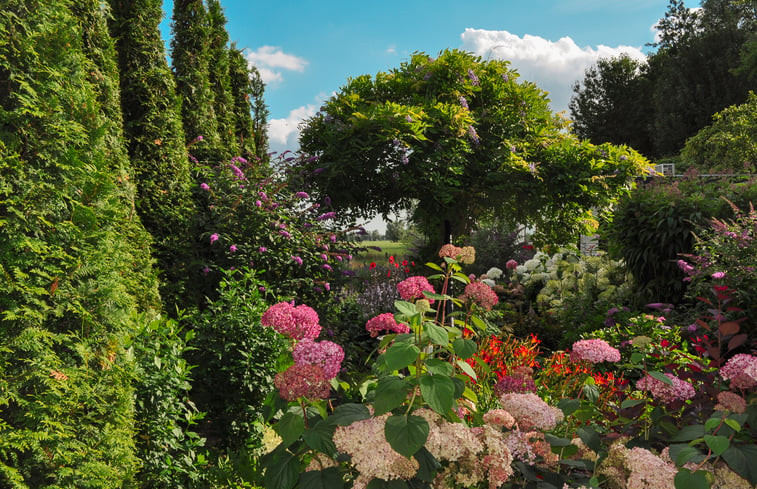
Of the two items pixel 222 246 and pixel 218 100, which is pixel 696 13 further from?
pixel 222 246

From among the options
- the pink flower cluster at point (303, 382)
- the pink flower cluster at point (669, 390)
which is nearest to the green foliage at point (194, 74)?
the pink flower cluster at point (303, 382)

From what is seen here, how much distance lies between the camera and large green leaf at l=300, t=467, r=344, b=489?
1479 millimetres

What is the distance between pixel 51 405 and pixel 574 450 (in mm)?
2269

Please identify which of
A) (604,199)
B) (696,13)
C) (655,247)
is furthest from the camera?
(696,13)

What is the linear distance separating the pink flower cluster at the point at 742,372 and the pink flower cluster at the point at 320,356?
58.3 inches

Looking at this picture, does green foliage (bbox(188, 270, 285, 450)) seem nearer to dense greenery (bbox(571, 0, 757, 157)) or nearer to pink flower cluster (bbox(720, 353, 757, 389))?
pink flower cluster (bbox(720, 353, 757, 389))

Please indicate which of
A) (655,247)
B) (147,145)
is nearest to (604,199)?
(655,247)

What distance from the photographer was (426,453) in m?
1.53

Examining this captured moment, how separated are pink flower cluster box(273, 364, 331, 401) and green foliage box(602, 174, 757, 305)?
5.73 meters

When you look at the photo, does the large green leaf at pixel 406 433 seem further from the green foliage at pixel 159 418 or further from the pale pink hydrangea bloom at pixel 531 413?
the green foliage at pixel 159 418

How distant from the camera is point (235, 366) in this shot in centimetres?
360

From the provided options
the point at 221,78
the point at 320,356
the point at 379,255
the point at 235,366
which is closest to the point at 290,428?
the point at 320,356

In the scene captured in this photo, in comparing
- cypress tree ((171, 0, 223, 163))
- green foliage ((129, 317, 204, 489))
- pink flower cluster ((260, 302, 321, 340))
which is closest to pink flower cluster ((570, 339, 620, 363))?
pink flower cluster ((260, 302, 321, 340))

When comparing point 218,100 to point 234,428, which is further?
point 218,100
